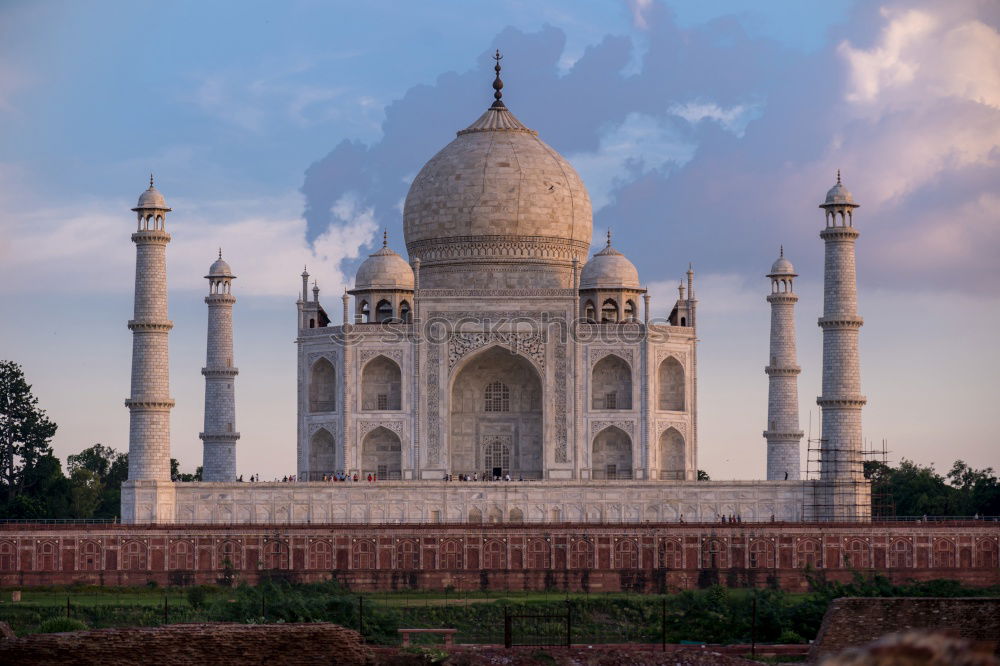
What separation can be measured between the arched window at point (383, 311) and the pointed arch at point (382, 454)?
2.68 metres

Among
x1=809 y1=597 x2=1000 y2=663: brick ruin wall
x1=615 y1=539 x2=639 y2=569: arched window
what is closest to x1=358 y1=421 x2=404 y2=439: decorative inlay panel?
x1=615 y1=539 x2=639 y2=569: arched window

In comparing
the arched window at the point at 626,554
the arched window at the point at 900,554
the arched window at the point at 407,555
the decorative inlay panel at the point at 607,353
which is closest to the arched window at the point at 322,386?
the decorative inlay panel at the point at 607,353

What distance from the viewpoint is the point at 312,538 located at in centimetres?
3425

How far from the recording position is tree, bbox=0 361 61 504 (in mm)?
44250

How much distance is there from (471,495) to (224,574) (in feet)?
18.3

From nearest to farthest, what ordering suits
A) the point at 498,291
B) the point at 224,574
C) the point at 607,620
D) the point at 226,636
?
the point at 226,636 → the point at 607,620 → the point at 224,574 → the point at 498,291

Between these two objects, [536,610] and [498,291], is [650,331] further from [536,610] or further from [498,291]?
[536,610]

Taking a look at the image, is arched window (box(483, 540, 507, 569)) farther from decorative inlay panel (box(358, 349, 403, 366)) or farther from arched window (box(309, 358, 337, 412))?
arched window (box(309, 358, 337, 412))

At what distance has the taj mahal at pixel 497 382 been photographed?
36.6m

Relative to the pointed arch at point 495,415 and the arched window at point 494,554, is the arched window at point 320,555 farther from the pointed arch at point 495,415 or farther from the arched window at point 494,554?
the pointed arch at point 495,415

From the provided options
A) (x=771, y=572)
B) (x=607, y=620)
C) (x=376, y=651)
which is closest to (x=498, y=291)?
(x=771, y=572)

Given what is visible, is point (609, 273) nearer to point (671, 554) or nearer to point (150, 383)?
point (671, 554)

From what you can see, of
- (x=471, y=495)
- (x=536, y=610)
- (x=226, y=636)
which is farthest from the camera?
(x=471, y=495)

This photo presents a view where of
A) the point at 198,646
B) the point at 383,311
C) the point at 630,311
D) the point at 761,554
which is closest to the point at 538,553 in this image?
the point at 761,554
